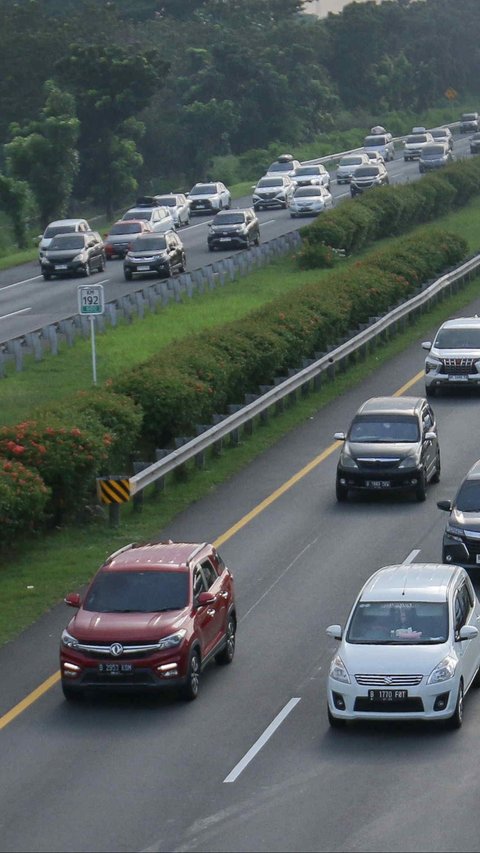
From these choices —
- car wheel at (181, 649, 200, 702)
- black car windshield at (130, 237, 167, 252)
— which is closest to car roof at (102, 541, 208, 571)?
car wheel at (181, 649, 200, 702)

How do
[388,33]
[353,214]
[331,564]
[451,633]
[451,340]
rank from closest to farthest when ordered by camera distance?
[451,633] < [331,564] < [451,340] < [353,214] < [388,33]

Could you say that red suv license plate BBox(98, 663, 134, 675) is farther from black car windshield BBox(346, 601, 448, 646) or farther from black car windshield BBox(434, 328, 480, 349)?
black car windshield BBox(434, 328, 480, 349)

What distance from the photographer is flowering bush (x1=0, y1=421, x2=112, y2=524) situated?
86.5 ft

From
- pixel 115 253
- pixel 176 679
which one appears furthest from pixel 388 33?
pixel 176 679

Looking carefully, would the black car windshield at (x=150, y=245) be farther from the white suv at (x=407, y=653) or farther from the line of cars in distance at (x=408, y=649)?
the white suv at (x=407, y=653)

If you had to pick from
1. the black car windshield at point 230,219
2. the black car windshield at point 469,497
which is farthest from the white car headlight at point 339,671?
the black car windshield at point 230,219

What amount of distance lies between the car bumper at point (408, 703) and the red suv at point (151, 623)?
2.15m

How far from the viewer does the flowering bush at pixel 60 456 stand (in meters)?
26.4

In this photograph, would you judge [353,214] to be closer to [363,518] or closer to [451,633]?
[363,518]

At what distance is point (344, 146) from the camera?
118m

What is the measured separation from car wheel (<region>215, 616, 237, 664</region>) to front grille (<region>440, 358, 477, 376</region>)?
19.1 m

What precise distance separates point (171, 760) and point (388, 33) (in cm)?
13493

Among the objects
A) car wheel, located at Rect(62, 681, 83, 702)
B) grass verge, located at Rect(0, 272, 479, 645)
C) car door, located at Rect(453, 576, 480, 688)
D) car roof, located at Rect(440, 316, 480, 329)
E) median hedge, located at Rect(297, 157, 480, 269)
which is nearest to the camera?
car door, located at Rect(453, 576, 480, 688)

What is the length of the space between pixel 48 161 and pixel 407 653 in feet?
220
